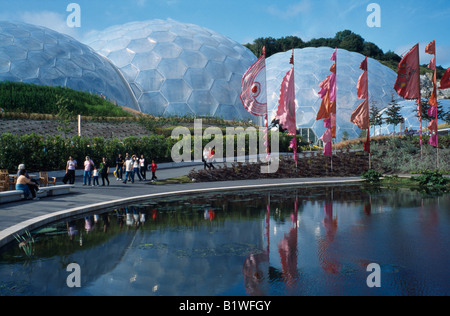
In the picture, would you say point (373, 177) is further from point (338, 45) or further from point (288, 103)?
point (338, 45)

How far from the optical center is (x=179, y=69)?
42594mm

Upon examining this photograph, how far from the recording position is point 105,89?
37.7 meters

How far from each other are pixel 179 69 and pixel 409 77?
91.2ft

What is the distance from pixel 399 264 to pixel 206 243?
121 inches

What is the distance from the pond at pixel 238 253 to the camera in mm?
4566

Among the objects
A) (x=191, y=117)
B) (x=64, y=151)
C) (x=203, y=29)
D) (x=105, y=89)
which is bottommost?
(x=64, y=151)

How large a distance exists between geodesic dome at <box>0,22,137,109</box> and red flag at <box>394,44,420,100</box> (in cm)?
2650

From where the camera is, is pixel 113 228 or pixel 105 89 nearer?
pixel 113 228

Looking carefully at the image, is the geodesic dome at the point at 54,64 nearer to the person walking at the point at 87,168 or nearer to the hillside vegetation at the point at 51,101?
the hillside vegetation at the point at 51,101

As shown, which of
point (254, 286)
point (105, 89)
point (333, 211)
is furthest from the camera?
point (105, 89)

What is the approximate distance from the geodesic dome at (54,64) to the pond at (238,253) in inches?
1123
